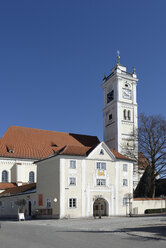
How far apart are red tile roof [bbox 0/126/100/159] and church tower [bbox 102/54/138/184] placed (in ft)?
17.3

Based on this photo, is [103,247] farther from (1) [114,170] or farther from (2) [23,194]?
(2) [23,194]

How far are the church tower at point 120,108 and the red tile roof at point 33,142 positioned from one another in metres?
5.28

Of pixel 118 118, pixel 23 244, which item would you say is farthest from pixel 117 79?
pixel 23 244

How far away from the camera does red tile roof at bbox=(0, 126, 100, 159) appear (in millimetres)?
54781

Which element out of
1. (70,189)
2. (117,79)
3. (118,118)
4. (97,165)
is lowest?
(70,189)

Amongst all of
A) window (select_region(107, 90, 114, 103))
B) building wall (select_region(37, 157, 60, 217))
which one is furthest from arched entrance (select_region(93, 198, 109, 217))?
window (select_region(107, 90, 114, 103))

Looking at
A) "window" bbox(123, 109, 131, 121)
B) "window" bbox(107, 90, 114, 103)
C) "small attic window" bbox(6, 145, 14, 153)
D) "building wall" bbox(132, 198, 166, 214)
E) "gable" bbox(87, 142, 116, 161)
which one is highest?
"window" bbox(107, 90, 114, 103)

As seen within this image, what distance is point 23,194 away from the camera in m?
43.0

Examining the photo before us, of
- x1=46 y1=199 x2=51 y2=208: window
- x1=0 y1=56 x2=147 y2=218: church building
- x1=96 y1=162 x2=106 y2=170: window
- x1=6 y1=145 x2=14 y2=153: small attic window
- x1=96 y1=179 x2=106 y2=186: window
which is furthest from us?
x1=6 y1=145 x2=14 y2=153: small attic window

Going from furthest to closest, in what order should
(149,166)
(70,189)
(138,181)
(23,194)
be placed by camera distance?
1. (138,181)
2. (149,166)
3. (23,194)
4. (70,189)

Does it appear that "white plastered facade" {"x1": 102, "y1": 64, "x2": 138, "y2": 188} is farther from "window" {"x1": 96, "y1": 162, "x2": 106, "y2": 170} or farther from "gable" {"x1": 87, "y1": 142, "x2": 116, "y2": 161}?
"window" {"x1": 96, "y1": 162, "x2": 106, "y2": 170}

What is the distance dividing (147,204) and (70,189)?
12147mm

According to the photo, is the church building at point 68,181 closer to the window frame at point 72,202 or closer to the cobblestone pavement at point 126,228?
the window frame at point 72,202

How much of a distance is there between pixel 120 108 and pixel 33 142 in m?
19.3
